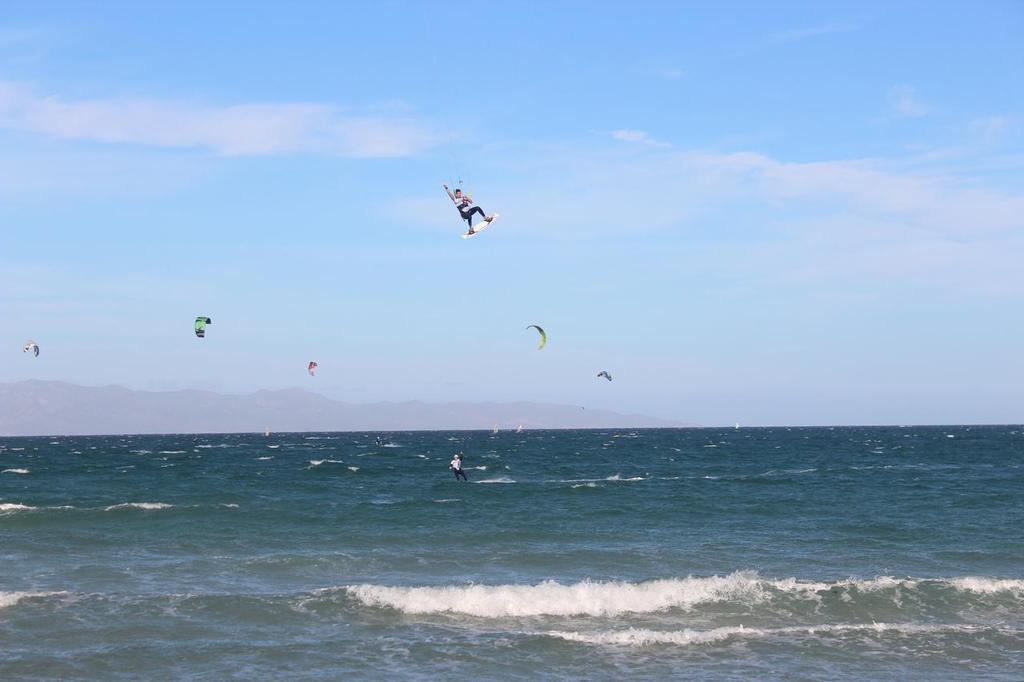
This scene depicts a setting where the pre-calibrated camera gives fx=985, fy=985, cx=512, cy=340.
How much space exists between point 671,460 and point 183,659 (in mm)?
70454

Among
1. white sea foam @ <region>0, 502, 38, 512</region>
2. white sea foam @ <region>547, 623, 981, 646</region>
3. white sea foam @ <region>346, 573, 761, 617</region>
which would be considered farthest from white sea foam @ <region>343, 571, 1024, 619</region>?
white sea foam @ <region>0, 502, 38, 512</region>

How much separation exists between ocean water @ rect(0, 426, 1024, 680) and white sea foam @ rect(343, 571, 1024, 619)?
0.07 m

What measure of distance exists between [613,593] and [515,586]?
2.23 meters

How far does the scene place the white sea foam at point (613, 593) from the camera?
20.9 metres

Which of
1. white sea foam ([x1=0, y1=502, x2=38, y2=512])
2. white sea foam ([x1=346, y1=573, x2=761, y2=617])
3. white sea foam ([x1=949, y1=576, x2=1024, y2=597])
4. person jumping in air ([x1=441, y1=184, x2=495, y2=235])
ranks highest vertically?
person jumping in air ([x1=441, y1=184, x2=495, y2=235])

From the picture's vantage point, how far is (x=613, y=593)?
21.9 meters

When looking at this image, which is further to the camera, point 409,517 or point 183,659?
point 409,517

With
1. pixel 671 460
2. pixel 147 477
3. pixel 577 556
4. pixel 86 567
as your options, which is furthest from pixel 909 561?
pixel 671 460

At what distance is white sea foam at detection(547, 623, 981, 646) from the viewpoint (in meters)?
18.2

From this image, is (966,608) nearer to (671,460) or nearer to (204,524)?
(204,524)

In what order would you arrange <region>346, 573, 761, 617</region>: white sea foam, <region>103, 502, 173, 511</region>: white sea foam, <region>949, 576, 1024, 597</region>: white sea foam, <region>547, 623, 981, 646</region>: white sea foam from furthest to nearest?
<region>103, 502, 173, 511</region>: white sea foam < <region>949, 576, 1024, 597</region>: white sea foam < <region>346, 573, 761, 617</region>: white sea foam < <region>547, 623, 981, 646</region>: white sea foam

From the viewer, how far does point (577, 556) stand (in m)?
27.1

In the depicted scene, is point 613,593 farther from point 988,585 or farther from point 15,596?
point 15,596

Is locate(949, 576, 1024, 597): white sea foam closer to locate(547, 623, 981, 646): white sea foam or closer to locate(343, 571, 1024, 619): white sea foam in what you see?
locate(343, 571, 1024, 619): white sea foam
